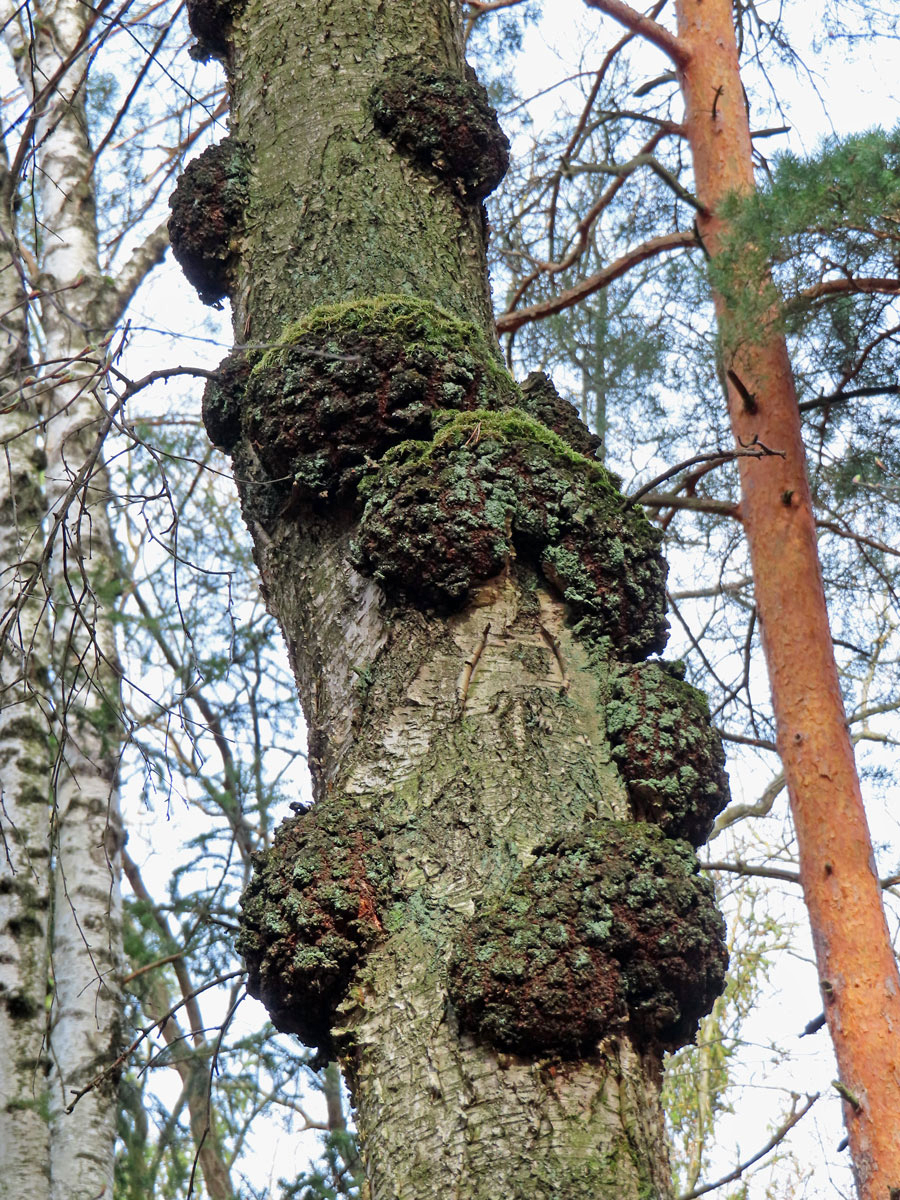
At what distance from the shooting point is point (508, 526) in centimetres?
153

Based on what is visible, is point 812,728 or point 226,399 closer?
point 226,399

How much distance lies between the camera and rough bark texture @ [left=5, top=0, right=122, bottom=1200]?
3.89 metres

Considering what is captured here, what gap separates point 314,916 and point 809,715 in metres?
3.96

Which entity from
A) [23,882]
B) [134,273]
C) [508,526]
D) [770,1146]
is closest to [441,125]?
[508,526]

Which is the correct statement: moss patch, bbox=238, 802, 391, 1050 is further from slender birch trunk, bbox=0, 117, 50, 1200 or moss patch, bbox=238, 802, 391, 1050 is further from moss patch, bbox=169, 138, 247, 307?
slender birch trunk, bbox=0, 117, 50, 1200

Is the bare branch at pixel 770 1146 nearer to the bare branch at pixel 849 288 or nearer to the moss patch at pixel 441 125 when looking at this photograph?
the moss patch at pixel 441 125

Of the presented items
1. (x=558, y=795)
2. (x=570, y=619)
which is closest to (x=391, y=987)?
(x=558, y=795)

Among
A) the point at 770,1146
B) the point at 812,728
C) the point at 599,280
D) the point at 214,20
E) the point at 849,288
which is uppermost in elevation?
the point at 599,280

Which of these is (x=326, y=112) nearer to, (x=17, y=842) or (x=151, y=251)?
(x=17, y=842)

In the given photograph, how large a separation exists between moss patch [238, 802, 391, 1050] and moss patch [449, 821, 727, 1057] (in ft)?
0.46

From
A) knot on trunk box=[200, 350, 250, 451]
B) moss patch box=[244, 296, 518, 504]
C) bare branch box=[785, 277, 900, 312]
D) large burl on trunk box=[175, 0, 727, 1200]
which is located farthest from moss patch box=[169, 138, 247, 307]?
bare branch box=[785, 277, 900, 312]

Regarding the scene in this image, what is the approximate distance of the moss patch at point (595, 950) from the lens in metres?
1.18

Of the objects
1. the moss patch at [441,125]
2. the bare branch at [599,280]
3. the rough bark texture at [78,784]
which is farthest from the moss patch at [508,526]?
the bare branch at [599,280]

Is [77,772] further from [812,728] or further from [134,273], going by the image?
[134,273]
